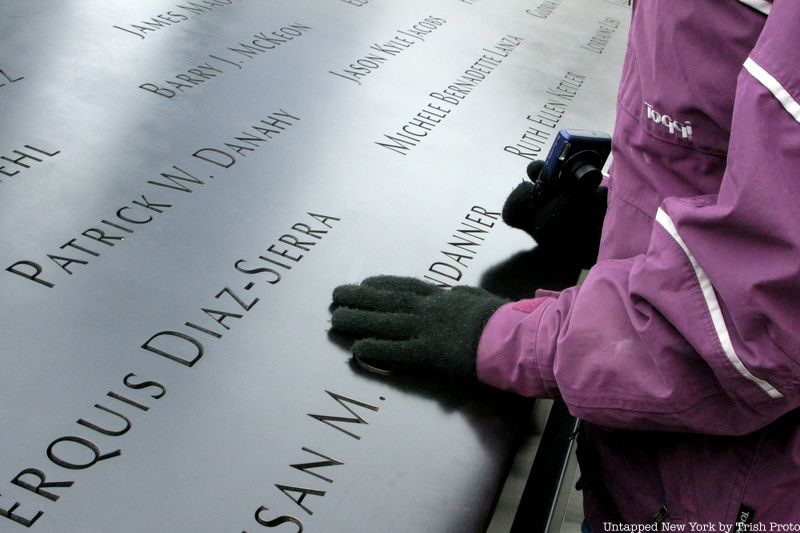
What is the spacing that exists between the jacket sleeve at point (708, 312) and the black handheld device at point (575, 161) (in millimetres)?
416

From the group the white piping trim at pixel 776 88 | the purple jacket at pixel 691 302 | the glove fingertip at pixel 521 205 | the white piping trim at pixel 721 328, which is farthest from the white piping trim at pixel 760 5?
the glove fingertip at pixel 521 205

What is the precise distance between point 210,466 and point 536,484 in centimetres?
75

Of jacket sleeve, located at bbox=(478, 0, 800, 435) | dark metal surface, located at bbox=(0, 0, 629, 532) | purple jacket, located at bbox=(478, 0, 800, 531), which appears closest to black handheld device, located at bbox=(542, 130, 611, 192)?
dark metal surface, located at bbox=(0, 0, 629, 532)

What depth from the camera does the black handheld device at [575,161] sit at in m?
1.51

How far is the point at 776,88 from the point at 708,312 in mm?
231

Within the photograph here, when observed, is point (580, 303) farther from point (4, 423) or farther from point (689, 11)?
point (4, 423)

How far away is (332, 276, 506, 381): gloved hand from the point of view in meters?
1.14

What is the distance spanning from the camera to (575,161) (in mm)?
1519

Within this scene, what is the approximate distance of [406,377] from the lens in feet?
3.80

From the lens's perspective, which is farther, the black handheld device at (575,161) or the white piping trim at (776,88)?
the black handheld device at (575,161)

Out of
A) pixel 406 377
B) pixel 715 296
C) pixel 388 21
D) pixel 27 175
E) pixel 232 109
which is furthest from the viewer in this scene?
pixel 388 21

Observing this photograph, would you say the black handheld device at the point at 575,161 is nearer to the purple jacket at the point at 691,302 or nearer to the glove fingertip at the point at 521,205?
the glove fingertip at the point at 521,205

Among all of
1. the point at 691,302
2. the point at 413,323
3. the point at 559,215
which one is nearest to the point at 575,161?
the point at 559,215

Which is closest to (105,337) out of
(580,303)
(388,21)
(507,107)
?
(580,303)
